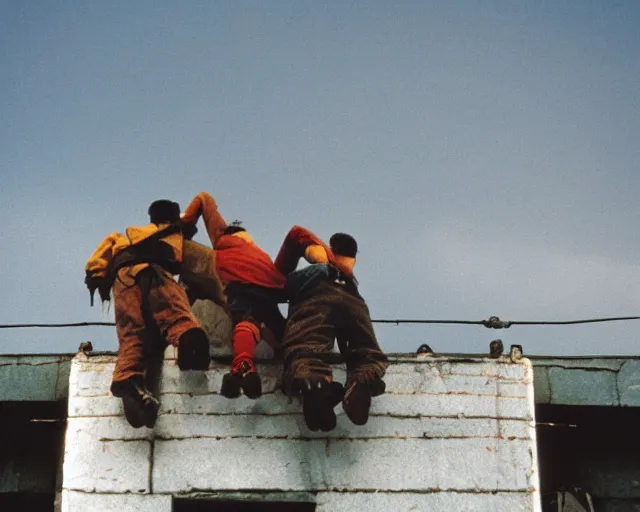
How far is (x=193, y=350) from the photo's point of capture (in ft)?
27.4

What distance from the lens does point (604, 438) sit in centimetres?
984

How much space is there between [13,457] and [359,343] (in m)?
3.65

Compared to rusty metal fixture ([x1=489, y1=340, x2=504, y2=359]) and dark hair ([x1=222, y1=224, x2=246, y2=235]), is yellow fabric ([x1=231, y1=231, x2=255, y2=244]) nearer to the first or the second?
dark hair ([x1=222, y1=224, x2=246, y2=235])

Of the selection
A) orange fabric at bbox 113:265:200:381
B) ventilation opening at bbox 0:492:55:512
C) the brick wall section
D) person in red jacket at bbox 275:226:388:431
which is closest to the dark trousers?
person in red jacket at bbox 275:226:388:431

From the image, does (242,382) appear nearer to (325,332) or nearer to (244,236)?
(325,332)

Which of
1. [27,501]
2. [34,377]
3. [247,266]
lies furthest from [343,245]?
[27,501]

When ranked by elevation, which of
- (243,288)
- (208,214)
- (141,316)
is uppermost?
(208,214)

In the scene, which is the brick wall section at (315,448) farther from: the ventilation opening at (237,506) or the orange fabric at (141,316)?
the orange fabric at (141,316)

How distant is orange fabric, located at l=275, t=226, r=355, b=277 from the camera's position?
9.40m

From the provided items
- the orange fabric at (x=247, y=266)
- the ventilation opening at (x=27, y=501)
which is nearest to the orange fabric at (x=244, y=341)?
the orange fabric at (x=247, y=266)

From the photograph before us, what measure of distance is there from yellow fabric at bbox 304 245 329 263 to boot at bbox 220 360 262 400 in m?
1.27

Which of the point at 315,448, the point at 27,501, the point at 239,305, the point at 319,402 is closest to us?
the point at 319,402

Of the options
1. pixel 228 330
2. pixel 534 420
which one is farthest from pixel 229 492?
pixel 534 420

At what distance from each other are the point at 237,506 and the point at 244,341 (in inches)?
63.9
